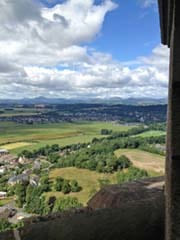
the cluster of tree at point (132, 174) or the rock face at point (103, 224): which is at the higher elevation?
the rock face at point (103, 224)

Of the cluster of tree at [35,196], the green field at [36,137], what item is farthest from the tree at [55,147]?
the cluster of tree at [35,196]

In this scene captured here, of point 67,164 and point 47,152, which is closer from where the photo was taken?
point 67,164

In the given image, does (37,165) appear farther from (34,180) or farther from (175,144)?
(175,144)

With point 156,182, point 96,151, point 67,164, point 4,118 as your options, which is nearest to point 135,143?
point 96,151

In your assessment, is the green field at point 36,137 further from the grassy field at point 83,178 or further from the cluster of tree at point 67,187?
the cluster of tree at point 67,187

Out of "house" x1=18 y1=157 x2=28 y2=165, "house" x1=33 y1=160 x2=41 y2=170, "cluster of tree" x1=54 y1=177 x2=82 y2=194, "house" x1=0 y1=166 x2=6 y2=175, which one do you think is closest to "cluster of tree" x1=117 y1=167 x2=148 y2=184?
"cluster of tree" x1=54 y1=177 x2=82 y2=194

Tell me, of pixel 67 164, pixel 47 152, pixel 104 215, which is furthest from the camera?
pixel 47 152

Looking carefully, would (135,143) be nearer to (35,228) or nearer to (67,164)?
(67,164)
